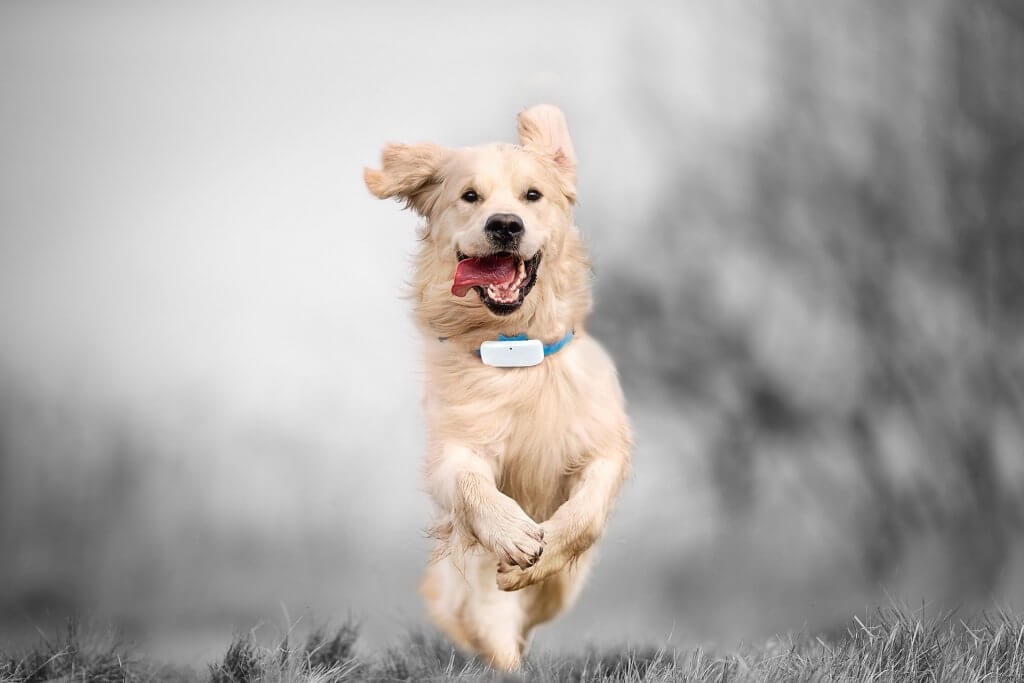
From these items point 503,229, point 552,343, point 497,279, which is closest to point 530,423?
point 552,343

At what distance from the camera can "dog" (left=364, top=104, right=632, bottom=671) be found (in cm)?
382

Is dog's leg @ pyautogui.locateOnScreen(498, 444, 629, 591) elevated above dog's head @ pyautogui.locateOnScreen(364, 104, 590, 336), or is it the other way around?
dog's head @ pyautogui.locateOnScreen(364, 104, 590, 336)

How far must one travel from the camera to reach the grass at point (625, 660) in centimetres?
415

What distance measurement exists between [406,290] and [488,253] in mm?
622

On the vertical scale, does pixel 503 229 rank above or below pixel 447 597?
above

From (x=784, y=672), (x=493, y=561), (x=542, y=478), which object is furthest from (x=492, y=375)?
(x=784, y=672)

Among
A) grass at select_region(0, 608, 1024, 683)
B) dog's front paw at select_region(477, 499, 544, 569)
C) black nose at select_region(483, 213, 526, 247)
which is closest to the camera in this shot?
dog's front paw at select_region(477, 499, 544, 569)

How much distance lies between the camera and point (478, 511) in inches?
147

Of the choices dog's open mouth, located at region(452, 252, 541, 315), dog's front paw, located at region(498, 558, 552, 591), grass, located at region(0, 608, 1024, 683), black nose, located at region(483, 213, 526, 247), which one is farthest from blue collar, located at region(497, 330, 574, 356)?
grass, located at region(0, 608, 1024, 683)

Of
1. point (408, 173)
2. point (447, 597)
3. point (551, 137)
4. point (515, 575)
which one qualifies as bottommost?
point (447, 597)

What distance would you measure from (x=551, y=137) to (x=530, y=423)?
1.07m

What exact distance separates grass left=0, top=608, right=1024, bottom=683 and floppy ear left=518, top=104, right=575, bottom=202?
176 cm

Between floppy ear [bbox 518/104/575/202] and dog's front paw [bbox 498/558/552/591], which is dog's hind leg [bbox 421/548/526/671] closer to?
dog's front paw [bbox 498/558/552/591]

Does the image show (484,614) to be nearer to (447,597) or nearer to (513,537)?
(447,597)
